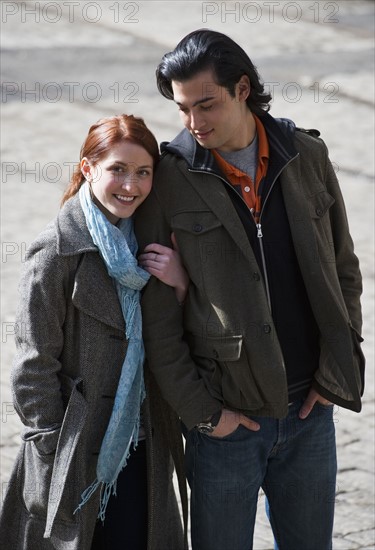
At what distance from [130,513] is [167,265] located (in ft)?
2.91

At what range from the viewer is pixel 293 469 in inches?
150

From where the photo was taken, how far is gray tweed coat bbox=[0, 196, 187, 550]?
11.7ft

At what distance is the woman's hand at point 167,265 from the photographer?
11.7 ft

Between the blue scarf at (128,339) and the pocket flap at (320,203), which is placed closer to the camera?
the blue scarf at (128,339)

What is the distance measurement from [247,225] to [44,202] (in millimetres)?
5775

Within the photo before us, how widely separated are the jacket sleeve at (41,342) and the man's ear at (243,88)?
760mm

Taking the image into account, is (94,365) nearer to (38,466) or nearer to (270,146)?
(38,466)

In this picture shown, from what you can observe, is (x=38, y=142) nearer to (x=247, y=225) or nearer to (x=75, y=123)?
(x=75, y=123)

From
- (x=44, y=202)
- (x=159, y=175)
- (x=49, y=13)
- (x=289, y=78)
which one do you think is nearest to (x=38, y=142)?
(x=44, y=202)

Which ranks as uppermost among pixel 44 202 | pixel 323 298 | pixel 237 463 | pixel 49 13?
pixel 49 13

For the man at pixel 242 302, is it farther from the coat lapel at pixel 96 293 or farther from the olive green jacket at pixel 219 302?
the coat lapel at pixel 96 293

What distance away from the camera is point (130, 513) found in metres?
3.83

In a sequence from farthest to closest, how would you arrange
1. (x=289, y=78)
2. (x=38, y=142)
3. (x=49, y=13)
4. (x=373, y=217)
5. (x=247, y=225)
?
1. (x=49, y=13)
2. (x=289, y=78)
3. (x=38, y=142)
4. (x=373, y=217)
5. (x=247, y=225)

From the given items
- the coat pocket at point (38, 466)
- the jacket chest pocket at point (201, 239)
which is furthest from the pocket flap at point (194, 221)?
the coat pocket at point (38, 466)
